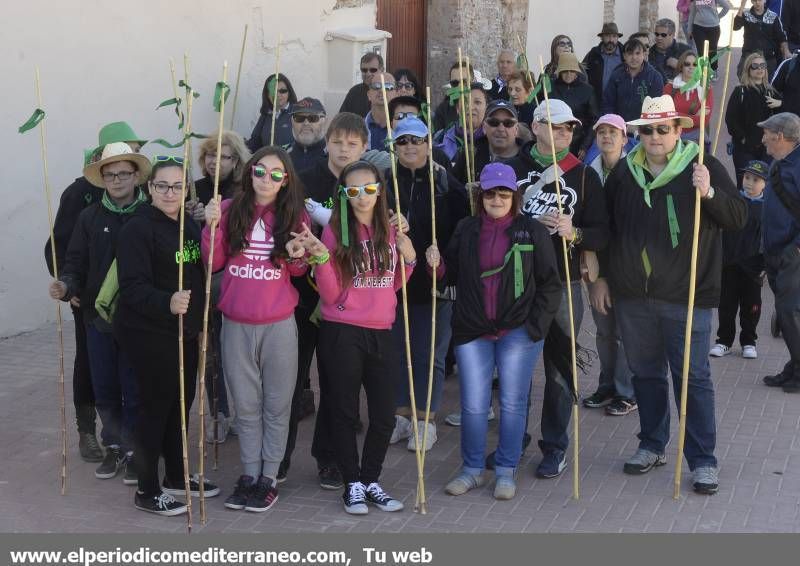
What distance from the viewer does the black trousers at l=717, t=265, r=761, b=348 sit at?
8797mm

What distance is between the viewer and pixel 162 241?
18.9 feet

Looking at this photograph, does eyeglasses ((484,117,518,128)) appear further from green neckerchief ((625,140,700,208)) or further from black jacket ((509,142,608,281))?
green neckerchief ((625,140,700,208))

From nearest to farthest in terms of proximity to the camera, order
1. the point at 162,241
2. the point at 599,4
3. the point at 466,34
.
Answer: the point at 162,241 → the point at 466,34 → the point at 599,4

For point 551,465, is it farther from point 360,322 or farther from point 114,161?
point 114,161

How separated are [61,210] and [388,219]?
75.6 inches

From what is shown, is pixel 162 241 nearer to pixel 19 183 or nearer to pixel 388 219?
pixel 388 219

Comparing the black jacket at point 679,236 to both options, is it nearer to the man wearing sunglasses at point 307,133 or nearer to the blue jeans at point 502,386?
the blue jeans at point 502,386

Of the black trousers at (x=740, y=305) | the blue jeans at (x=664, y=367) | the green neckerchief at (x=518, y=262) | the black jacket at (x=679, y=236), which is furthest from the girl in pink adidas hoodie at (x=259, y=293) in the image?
the black trousers at (x=740, y=305)

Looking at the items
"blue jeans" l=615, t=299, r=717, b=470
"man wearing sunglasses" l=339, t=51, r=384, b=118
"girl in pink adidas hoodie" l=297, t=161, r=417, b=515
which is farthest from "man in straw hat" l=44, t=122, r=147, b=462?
"man wearing sunglasses" l=339, t=51, r=384, b=118

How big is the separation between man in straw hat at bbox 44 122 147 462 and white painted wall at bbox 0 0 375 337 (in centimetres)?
257

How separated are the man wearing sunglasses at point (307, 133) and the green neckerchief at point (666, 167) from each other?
88.5 inches

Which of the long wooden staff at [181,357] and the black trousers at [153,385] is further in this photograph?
the black trousers at [153,385]

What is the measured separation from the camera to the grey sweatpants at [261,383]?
5879 mm

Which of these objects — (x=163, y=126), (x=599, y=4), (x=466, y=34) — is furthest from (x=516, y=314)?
(x=599, y=4)
